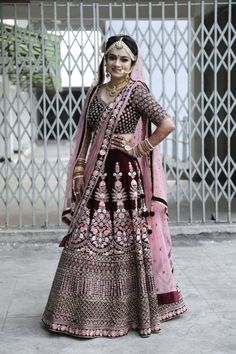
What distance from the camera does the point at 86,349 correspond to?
3.59 metres

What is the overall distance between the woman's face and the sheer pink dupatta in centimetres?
11

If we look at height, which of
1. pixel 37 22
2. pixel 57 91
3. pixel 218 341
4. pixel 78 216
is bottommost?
pixel 218 341

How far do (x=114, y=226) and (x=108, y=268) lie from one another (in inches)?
10.4

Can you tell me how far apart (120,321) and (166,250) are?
584mm

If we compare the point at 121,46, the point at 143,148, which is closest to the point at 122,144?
the point at 143,148

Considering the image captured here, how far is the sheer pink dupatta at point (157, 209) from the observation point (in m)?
3.89

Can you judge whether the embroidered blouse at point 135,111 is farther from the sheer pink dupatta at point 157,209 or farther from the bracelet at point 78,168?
the bracelet at point 78,168

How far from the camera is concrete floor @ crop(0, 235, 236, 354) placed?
143 inches

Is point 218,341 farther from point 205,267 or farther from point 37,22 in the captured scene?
point 37,22

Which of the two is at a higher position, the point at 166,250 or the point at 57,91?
the point at 57,91

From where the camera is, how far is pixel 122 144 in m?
3.74

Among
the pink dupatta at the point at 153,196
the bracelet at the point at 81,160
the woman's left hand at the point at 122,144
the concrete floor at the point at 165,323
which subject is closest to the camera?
the concrete floor at the point at 165,323

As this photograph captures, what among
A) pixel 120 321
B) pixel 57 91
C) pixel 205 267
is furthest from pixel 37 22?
pixel 120 321

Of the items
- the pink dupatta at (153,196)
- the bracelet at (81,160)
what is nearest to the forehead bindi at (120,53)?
the pink dupatta at (153,196)
